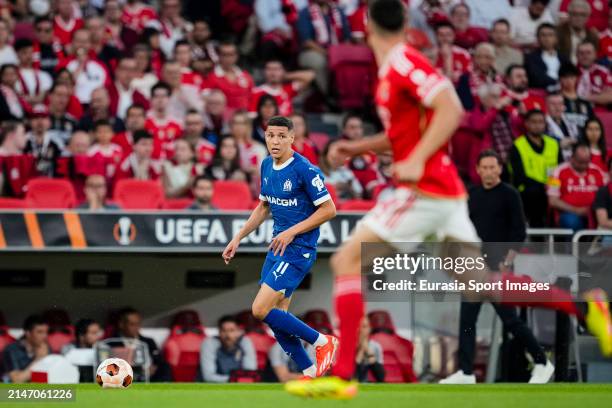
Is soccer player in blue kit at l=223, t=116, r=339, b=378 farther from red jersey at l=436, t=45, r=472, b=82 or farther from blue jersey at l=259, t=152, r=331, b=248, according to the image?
red jersey at l=436, t=45, r=472, b=82

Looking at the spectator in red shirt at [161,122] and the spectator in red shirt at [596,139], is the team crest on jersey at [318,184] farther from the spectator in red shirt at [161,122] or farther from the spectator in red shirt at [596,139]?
the spectator in red shirt at [596,139]

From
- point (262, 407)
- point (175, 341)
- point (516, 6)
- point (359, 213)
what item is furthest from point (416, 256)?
point (516, 6)

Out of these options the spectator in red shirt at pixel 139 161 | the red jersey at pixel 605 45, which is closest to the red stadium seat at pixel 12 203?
the spectator in red shirt at pixel 139 161

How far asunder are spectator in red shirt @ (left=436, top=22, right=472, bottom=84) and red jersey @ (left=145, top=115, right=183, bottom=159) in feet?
12.1

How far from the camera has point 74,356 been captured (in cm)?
1191

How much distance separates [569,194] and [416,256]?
2.90 metres

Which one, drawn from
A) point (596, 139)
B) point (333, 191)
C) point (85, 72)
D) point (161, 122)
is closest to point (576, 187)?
point (596, 139)

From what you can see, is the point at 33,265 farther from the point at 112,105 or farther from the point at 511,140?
the point at 511,140

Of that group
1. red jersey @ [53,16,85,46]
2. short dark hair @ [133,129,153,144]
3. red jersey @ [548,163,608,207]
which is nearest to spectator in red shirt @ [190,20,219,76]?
red jersey @ [53,16,85,46]

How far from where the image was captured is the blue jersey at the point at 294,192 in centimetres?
891

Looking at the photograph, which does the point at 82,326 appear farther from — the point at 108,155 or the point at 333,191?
the point at 333,191

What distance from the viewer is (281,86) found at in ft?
49.4

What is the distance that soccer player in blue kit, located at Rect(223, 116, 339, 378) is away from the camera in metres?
8.84

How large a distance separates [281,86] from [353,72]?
3.34 feet
